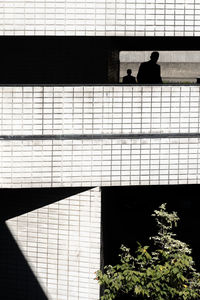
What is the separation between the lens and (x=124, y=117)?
678 cm

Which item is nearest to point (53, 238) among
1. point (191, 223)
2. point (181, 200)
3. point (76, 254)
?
point (76, 254)

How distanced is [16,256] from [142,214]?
5.08 meters

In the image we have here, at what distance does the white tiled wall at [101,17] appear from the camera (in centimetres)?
656

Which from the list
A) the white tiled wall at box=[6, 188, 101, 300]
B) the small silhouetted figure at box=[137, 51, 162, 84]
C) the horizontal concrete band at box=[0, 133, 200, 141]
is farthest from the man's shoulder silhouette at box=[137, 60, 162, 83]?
the white tiled wall at box=[6, 188, 101, 300]

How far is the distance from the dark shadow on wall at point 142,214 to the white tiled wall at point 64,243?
102 inches

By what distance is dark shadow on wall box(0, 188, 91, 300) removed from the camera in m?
7.41

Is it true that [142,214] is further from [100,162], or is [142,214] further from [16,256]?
[100,162]

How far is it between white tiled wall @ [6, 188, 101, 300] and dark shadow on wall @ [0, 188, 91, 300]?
58 millimetres

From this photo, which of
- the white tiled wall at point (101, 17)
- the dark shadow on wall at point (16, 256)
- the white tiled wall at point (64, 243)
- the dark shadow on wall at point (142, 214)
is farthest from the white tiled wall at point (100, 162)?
the dark shadow on wall at point (142, 214)

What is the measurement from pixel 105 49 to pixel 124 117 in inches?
46.3

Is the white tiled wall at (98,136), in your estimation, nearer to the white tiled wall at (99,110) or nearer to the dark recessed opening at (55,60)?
the white tiled wall at (99,110)

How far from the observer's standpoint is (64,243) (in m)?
7.27

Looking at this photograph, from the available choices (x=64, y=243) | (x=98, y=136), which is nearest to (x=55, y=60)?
(x=98, y=136)

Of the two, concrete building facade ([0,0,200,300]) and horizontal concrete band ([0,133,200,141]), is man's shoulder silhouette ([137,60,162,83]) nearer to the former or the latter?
concrete building facade ([0,0,200,300])
